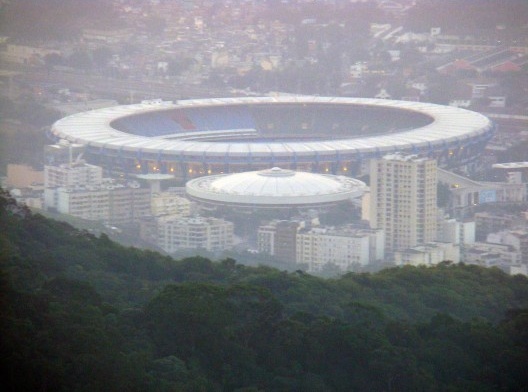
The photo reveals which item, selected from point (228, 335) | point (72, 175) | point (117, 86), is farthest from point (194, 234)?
point (117, 86)

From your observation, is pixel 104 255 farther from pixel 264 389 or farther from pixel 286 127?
pixel 286 127

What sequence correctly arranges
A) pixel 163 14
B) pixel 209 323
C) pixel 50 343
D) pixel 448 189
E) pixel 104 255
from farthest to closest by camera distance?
pixel 163 14
pixel 448 189
pixel 104 255
pixel 209 323
pixel 50 343

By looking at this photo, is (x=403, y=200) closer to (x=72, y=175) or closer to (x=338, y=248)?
(x=338, y=248)

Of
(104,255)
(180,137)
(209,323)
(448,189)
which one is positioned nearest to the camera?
(209,323)

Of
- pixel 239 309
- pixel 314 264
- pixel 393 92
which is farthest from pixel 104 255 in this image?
pixel 393 92

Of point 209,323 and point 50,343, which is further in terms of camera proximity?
point 209,323

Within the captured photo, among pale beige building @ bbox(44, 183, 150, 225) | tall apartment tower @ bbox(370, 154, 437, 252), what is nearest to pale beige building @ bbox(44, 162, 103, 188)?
pale beige building @ bbox(44, 183, 150, 225)
